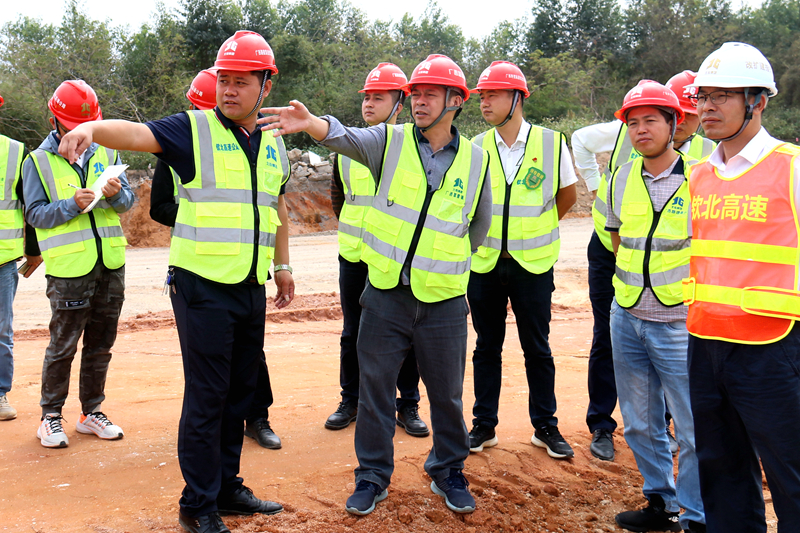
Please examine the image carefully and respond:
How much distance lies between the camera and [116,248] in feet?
A: 16.3

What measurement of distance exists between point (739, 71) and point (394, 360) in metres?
2.31

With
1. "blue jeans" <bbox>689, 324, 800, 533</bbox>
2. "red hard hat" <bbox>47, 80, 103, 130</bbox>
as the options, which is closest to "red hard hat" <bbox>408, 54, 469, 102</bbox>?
"blue jeans" <bbox>689, 324, 800, 533</bbox>

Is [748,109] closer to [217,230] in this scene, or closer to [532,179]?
[532,179]

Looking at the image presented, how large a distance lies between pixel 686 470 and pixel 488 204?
190 cm

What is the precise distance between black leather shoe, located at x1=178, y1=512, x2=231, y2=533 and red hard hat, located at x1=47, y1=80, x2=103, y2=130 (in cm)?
302

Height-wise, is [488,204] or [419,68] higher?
[419,68]

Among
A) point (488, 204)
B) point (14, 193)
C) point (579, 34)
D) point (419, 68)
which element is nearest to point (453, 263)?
point (488, 204)

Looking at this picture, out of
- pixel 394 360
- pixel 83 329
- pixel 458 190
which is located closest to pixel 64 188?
pixel 83 329

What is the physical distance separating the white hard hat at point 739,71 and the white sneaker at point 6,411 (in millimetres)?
5488

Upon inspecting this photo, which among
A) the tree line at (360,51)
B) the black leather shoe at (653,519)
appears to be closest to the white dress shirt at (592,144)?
the black leather shoe at (653,519)

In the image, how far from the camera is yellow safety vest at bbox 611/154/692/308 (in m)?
3.85

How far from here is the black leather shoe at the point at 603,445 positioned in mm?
4965

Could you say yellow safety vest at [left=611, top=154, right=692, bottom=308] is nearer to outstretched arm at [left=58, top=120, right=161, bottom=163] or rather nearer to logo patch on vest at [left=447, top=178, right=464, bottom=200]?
logo patch on vest at [left=447, top=178, right=464, bottom=200]

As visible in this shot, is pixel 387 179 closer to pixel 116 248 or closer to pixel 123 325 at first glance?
pixel 116 248
